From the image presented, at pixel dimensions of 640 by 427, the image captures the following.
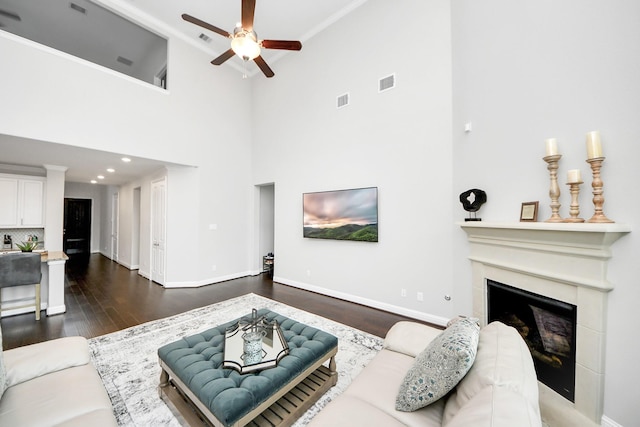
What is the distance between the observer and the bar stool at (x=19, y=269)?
3113 millimetres

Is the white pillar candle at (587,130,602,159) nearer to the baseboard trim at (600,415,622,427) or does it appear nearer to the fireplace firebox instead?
the fireplace firebox

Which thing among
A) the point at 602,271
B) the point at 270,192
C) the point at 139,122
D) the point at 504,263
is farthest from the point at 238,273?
the point at 602,271

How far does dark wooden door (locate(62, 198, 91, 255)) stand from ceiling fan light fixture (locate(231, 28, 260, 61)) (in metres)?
10.2

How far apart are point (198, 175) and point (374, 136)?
3647 millimetres

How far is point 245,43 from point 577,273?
12.1ft

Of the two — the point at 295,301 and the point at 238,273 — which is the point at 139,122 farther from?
the point at 295,301

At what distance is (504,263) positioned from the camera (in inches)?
89.4

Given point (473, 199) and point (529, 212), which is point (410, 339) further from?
point (473, 199)

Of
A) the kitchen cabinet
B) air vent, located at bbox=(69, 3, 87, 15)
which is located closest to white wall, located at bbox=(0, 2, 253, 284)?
air vent, located at bbox=(69, 3, 87, 15)

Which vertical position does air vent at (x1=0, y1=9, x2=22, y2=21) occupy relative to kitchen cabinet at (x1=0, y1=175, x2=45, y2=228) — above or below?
above

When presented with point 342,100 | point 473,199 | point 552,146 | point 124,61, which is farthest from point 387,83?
point 124,61

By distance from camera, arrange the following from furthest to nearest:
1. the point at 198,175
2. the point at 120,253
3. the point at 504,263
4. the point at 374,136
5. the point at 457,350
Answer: the point at 120,253
the point at 198,175
the point at 374,136
the point at 504,263
the point at 457,350

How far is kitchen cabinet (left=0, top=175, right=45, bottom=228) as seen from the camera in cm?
412

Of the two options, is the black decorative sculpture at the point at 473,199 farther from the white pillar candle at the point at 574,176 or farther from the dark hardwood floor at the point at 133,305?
the dark hardwood floor at the point at 133,305
